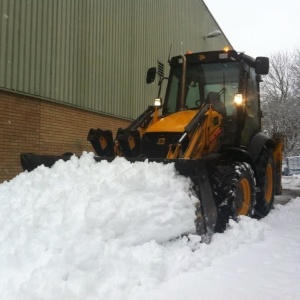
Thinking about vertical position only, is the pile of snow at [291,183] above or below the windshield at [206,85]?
below

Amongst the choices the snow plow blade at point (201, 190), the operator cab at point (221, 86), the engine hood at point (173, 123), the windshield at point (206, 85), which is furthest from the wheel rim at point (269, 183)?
the snow plow blade at point (201, 190)

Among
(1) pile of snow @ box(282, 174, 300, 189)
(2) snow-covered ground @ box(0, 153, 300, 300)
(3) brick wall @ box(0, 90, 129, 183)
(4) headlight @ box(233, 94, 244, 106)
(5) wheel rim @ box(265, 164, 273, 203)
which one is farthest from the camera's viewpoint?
(1) pile of snow @ box(282, 174, 300, 189)

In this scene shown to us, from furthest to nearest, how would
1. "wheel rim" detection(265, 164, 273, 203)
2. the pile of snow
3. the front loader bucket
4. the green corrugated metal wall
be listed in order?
the pile of snow → the green corrugated metal wall → "wheel rim" detection(265, 164, 273, 203) → the front loader bucket

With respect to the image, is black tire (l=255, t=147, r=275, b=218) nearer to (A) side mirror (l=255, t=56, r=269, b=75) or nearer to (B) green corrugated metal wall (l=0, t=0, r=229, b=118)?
Result: (A) side mirror (l=255, t=56, r=269, b=75)

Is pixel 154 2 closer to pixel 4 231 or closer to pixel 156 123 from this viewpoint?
pixel 156 123

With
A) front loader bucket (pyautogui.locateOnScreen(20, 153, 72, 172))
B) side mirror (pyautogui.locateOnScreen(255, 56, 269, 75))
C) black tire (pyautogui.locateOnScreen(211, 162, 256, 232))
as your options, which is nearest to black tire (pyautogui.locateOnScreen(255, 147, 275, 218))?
black tire (pyautogui.locateOnScreen(211, 162, 256, 232))

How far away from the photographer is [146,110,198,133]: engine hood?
5.53 metres

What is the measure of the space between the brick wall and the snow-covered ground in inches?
157

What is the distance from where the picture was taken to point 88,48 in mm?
11172

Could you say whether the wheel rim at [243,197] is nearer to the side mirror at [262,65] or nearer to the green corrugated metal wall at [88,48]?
the side mirror at [262,65]

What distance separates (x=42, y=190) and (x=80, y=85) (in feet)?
22.4

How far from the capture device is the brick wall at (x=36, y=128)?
28.5 feet

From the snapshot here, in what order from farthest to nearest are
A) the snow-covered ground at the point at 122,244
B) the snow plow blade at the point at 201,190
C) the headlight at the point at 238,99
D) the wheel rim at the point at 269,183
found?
the wheel rim at the point at 269,183 < the headlight at the point at 238,99 < the snow plow blade at the point at 201,190 < the snow-covered ground at the point at 122,244

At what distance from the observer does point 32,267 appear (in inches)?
124
